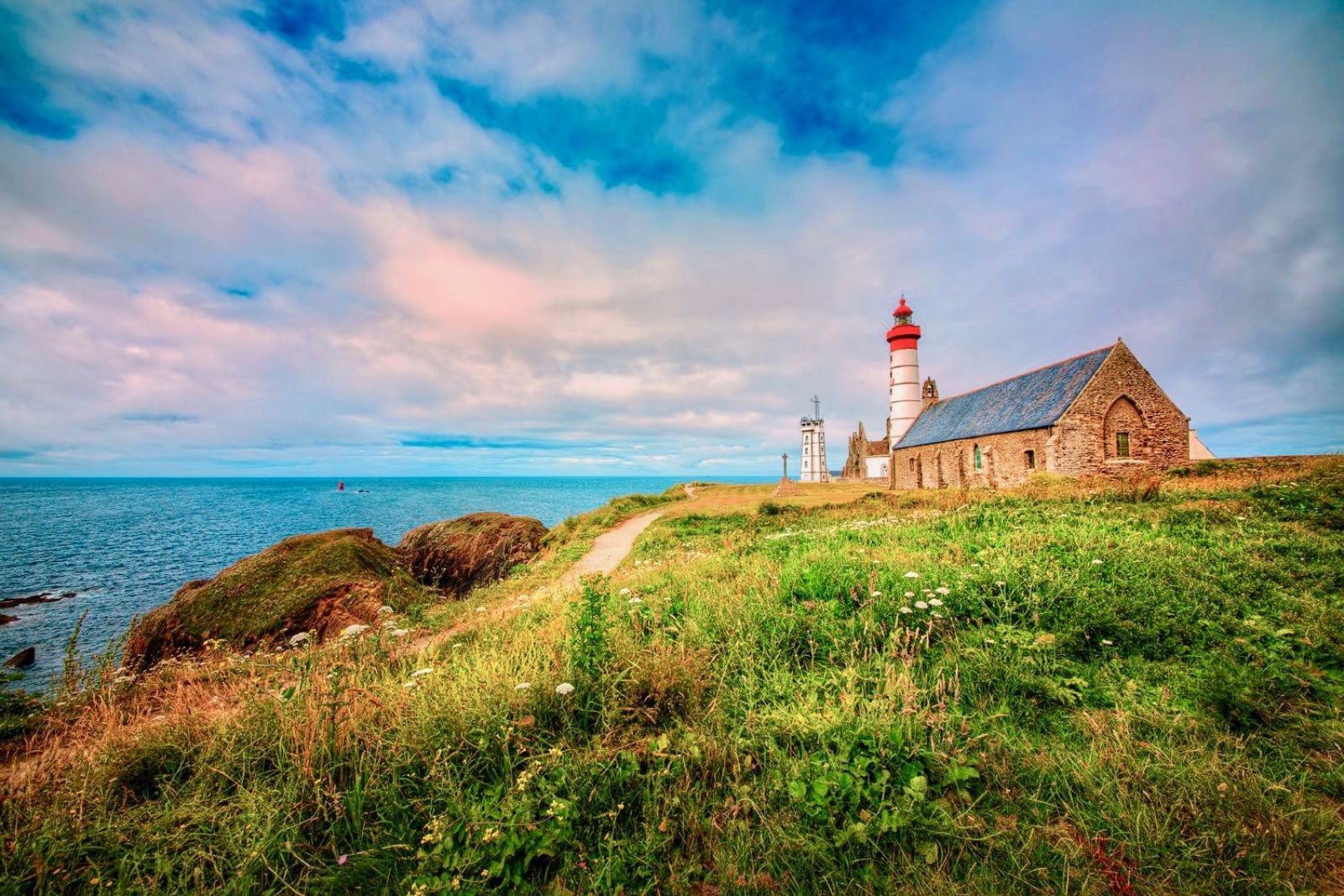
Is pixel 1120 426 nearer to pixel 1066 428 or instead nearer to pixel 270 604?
pixel 1066 428

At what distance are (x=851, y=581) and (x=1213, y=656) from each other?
3.57 metres

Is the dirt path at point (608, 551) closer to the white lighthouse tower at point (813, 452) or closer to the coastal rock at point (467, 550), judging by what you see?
the coastal rock at point (467, 550)

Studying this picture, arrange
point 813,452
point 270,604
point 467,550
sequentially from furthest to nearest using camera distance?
point 813,452, point 467,550, point 270,604

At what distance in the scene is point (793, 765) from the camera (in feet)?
11.3

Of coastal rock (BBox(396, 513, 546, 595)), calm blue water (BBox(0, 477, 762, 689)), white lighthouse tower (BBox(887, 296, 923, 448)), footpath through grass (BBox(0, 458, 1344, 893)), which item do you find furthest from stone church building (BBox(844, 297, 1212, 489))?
calm blue water (BBox(0, 477, 762, 689))

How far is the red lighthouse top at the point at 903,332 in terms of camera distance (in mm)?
41125

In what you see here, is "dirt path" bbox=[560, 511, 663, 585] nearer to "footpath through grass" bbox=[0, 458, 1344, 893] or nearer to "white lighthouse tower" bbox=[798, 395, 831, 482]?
"footpath through grass" bbox=[0, 458, 1344, 893]

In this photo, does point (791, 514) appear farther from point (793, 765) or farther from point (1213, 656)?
point (793, 765)

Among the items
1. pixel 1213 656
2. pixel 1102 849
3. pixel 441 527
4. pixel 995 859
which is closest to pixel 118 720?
pixel 995 859

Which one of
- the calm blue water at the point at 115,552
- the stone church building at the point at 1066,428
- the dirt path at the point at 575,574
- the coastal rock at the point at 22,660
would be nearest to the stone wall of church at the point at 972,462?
the stone church building at the point at 1066,428

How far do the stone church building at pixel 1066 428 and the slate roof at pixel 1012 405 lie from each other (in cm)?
7

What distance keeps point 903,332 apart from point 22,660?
1978 inches

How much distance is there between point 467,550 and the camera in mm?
21297

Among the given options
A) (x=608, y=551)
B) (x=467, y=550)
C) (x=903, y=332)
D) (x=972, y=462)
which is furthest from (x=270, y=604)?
(x=903, y=332)
